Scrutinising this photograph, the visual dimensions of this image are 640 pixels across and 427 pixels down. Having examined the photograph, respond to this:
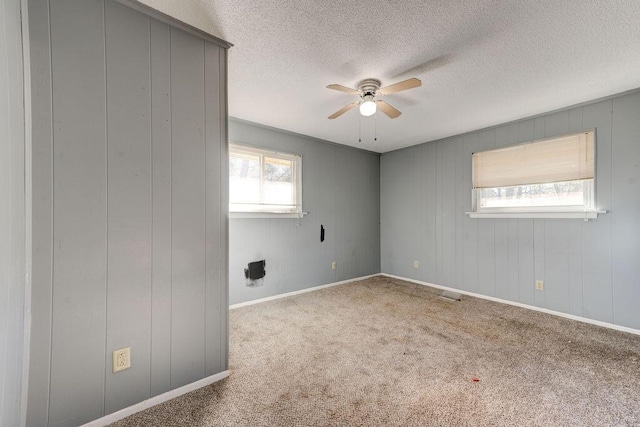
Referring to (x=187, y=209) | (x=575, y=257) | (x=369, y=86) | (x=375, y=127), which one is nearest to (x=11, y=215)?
(x=187, y=209)

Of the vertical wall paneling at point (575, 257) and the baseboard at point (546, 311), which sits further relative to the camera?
the vertical wall paneling at point (575, 257)

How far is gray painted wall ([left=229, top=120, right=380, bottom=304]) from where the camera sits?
3600 mm

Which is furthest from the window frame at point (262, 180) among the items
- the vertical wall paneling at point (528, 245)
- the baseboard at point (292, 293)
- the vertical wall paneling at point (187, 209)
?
the vertical wall paneling at point (528, 245)

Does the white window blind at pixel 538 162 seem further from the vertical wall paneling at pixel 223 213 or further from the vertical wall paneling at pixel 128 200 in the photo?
the vertical wall paneling at pixel 128 200

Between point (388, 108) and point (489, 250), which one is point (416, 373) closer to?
point (388, 108)

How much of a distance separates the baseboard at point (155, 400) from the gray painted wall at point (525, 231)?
140 inches

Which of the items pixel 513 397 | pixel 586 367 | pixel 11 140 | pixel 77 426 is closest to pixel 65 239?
pixel 11 140

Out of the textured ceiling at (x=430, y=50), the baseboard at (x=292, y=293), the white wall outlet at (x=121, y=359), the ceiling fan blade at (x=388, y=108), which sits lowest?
the baseboard at (x=292, y=293)

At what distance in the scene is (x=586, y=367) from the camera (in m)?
2.11

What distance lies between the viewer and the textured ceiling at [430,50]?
1656 mm

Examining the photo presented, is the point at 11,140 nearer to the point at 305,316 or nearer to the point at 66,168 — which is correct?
the point at 66,168

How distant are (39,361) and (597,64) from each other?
4206 mm

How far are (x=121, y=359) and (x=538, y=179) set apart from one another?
4.38 metres

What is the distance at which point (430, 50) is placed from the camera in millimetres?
2051
